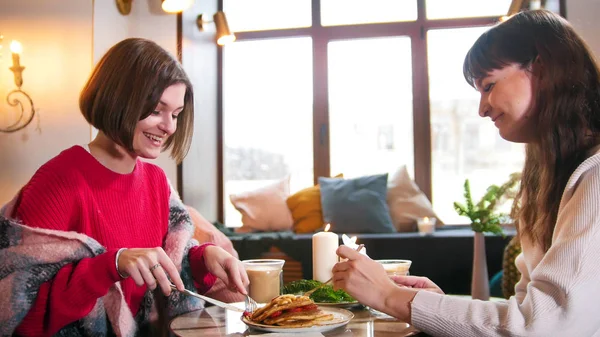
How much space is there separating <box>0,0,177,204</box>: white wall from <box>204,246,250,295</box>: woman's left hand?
1.71m

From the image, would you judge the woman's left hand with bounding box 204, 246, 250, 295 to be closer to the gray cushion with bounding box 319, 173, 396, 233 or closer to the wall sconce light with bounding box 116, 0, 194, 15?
the wall sconce light with bounding box 116, 0, 194, 15

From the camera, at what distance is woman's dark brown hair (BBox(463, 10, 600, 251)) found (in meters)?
1.18

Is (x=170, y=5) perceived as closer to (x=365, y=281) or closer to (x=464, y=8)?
(x=464, y=8)

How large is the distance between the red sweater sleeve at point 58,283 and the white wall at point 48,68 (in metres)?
1.71

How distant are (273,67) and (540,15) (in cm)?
389

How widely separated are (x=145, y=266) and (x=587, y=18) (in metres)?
3.94

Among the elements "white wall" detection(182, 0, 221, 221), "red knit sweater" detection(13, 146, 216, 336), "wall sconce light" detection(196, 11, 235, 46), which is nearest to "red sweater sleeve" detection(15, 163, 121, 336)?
"red knit sweater" detection(13, 146, 216, 336)

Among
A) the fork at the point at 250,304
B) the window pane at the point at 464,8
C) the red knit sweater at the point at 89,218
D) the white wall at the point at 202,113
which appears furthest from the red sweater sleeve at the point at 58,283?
the window pane at the point at 464,8

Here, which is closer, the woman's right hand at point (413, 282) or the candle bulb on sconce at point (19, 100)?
the woman's right hand at point (413, 282)

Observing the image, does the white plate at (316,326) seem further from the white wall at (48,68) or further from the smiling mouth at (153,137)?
the white wall at (48,68)

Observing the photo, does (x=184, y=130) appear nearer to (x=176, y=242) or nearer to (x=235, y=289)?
(x=176, y=242)

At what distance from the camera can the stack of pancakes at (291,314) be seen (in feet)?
3.79

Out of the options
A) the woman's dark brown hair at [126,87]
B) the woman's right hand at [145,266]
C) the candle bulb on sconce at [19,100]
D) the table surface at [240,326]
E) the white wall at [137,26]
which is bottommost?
the table surface at [240,326]

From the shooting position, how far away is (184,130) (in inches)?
67.6
